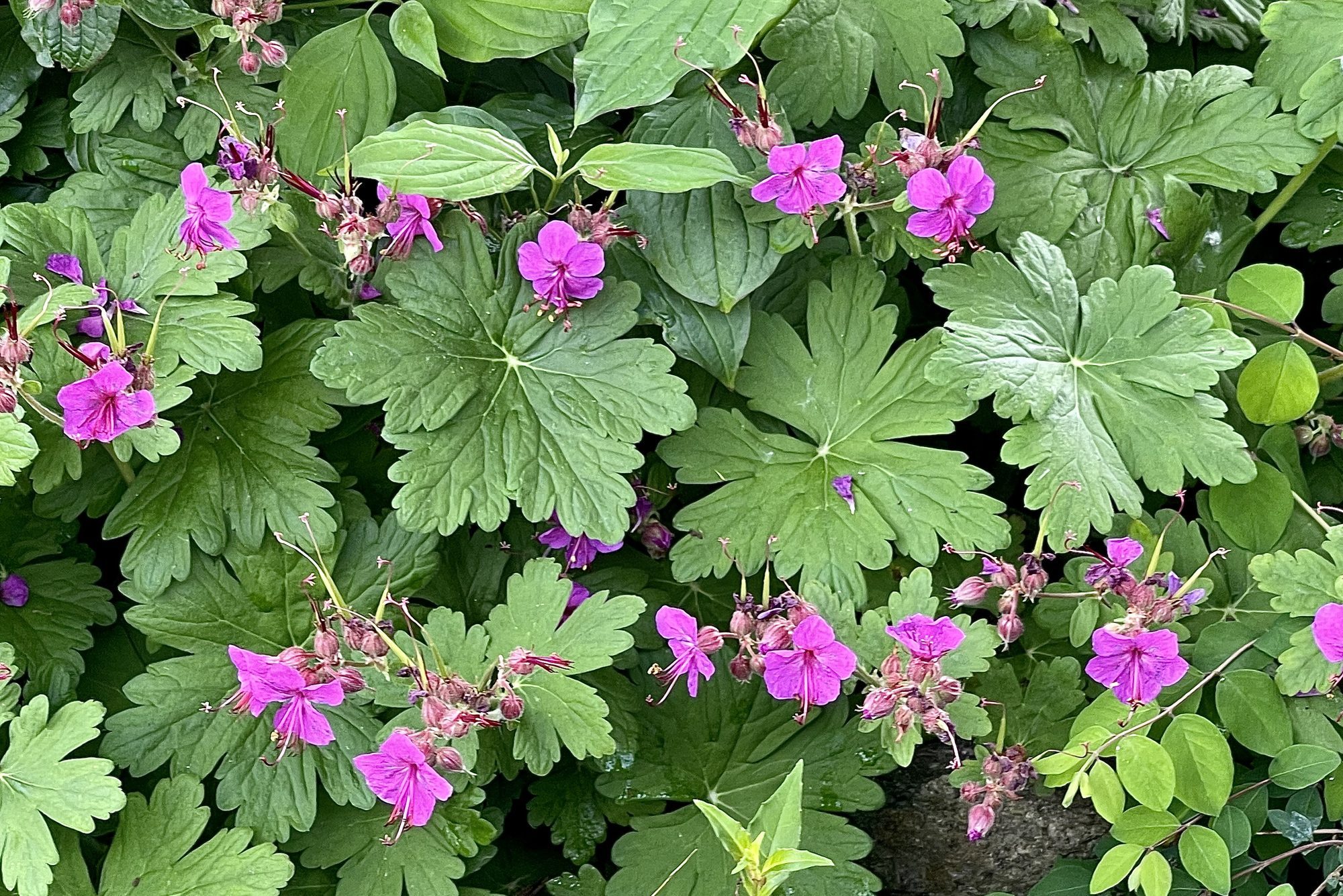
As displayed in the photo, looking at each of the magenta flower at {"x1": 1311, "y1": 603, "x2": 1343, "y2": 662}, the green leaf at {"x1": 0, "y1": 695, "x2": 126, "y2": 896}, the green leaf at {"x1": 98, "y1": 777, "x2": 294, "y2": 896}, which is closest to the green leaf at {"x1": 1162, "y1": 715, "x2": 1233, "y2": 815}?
the magenta flower at {"x1": 1311, "y1": 603, "x2": 1343, "y2": 662}

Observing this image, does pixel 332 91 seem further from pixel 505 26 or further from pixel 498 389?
pixel 498 389

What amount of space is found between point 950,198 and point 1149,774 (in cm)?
73

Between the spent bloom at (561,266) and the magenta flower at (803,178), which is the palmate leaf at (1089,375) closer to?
the magenta flower at (803,178)

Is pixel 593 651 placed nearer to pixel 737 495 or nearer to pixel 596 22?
pixel 737 495

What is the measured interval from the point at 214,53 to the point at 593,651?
1.06m

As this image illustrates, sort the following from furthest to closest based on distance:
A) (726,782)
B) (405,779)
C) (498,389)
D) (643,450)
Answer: (643,450) < (726,782) < (498,389) < (405,779)

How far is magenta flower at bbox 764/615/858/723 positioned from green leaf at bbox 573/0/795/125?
652 millimetres

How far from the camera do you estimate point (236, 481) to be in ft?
4.62

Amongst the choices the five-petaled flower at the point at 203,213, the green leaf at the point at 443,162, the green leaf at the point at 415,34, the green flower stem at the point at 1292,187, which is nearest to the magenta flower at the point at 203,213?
the five-petaled flower at the point at 203,213

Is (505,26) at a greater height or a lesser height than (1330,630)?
greater

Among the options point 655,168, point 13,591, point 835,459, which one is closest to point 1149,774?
point 835,459

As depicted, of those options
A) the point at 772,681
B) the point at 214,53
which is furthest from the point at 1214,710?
the point at 214,53

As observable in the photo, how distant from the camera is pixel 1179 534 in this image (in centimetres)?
148

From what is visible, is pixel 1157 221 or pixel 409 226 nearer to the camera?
pixel 409 226
